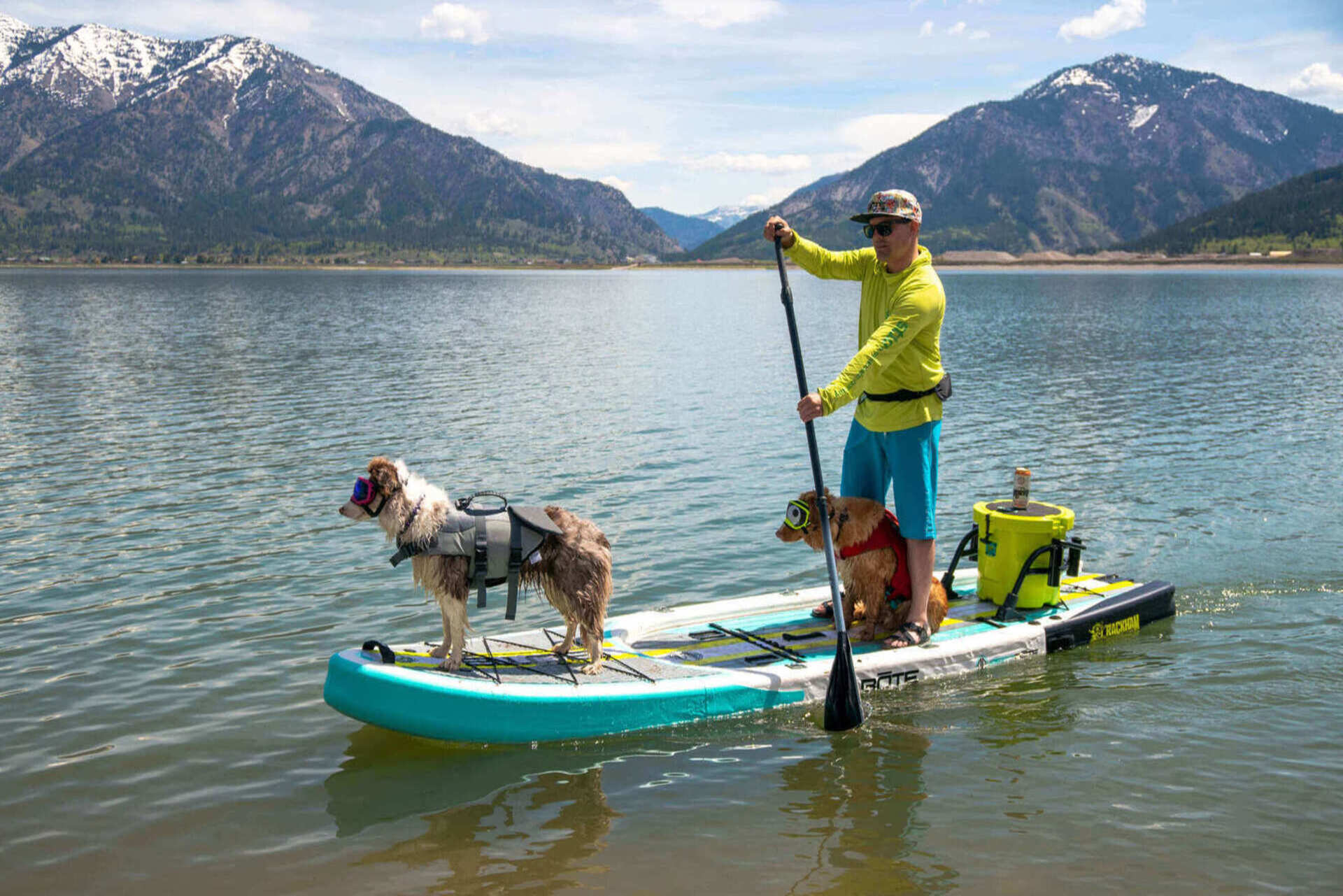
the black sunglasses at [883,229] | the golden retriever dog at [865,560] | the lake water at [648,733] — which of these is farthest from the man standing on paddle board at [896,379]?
the lake water at [648,733]

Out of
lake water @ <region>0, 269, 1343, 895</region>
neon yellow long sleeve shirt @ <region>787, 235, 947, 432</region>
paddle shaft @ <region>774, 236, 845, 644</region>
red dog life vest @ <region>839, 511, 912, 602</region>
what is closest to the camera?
lake water @ <region>0, 269, 1343, 895</region>

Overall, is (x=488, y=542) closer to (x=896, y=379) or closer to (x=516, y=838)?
(x=516, y=838)

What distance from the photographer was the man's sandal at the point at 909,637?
9.11 metres

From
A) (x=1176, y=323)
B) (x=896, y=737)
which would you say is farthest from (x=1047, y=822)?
(x=1176, y=323)

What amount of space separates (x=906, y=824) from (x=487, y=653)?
3.83 meters

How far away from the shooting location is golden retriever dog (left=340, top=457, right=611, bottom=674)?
24.5 feet

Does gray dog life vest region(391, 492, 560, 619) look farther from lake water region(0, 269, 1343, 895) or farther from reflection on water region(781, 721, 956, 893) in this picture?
reflection on water region(781, 721, 956, 893)

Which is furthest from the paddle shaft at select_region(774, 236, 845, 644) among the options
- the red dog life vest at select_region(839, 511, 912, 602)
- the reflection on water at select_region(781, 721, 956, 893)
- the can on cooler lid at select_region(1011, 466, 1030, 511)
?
the can on cooler lid at select_region(1011, 466, 1030, 511)

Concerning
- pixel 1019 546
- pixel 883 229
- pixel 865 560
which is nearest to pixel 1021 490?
pixel 1019 546

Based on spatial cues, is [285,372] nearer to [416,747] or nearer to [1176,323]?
[416,747]

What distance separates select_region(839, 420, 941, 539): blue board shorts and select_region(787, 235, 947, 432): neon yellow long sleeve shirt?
0.13 m

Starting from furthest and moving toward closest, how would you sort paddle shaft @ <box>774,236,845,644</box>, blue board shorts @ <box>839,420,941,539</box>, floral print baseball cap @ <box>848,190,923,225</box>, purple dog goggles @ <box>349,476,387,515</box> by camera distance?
blue board shorts @ <box>839,420,941,539</box>, paddle shaft @ <box>774,236,845,644</box>, floral print baseball cap @ <box>848,190,923,225</box>, purple dog goggles @ <box>349,476,387,515</box>

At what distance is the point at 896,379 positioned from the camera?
8477mm

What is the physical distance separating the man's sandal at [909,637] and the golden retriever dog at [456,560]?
289cm
